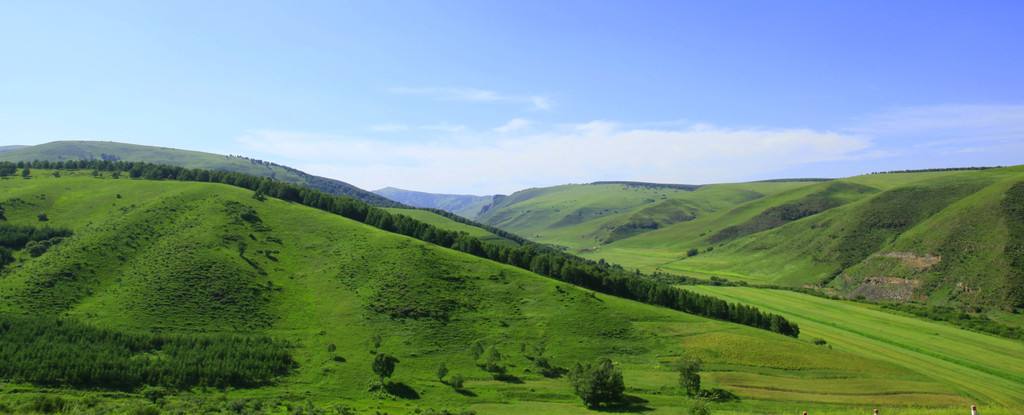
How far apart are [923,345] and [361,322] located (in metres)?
110

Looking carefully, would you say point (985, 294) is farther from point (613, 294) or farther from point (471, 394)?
point (471, 394)

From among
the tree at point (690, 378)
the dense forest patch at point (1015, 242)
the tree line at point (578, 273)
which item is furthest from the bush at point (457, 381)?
the dense forest patch at point (1015, 242)

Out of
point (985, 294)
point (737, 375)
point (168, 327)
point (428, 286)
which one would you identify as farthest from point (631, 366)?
point (985, 294)

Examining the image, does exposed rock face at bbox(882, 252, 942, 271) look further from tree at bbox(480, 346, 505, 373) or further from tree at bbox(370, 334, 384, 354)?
tree at bbox(370, 334, 384, 354)

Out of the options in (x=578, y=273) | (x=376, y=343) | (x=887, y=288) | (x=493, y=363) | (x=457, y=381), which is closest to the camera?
(x=457, y=381)

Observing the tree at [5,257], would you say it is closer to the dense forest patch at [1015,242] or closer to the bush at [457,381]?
the bush at [457,381]

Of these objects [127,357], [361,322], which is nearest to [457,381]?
[361,322]

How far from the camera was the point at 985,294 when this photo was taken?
481 ft

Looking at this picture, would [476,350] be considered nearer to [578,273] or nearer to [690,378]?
[690,378]

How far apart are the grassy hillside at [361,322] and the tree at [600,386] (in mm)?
2590

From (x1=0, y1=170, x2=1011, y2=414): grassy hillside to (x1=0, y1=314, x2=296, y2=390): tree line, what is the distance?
0.94m

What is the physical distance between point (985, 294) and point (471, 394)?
148 metres

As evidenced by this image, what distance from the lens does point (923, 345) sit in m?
109

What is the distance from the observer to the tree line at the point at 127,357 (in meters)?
77.8
